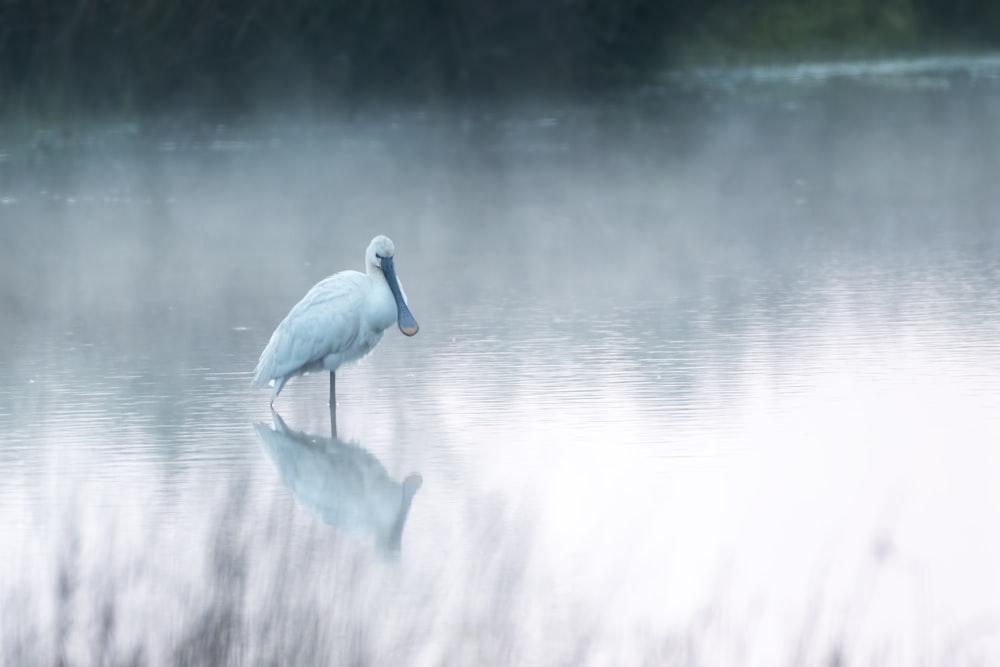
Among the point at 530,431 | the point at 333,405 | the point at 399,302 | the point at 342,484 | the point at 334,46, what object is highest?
the point at 334,46

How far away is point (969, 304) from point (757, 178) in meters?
7.58

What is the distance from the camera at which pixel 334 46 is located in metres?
29.9

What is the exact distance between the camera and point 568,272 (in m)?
12.4

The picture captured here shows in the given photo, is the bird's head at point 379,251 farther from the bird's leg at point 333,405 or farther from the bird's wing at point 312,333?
the bird's leg at point 333,405

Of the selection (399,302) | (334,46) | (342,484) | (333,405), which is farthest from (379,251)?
(334,46)

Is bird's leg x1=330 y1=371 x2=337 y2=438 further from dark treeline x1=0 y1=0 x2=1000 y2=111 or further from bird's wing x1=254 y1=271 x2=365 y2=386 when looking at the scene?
dark treeline x1=0 y1=0 x2=1000 y2=111

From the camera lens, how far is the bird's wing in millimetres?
8453

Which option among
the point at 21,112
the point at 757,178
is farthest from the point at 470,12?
the point at 757,178

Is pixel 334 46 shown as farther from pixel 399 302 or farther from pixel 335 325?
pixel 335 325

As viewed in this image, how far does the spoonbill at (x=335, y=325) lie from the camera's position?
8461 mm

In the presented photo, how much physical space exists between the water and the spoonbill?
190mm

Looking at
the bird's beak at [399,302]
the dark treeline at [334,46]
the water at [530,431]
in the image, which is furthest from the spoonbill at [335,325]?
the dark treeline at [334,46]

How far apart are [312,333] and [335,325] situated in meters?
0.12

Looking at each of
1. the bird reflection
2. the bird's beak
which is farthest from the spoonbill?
the bird reflection
